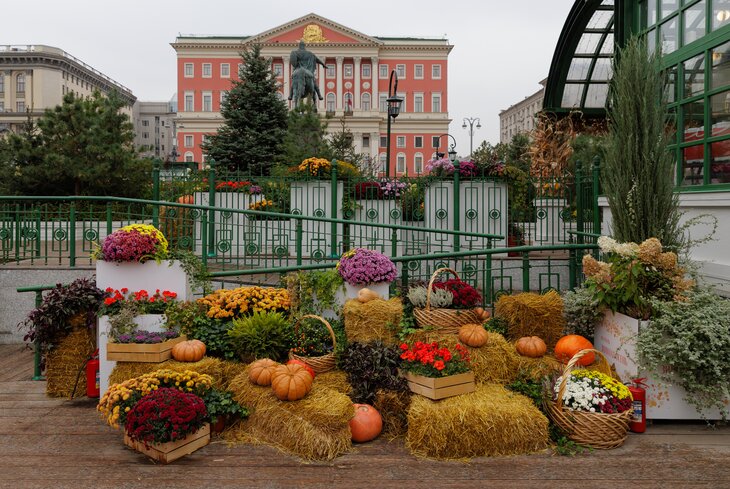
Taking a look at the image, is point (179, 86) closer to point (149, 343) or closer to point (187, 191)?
point (187, 191)

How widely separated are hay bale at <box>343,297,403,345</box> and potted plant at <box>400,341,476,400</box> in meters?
0.56

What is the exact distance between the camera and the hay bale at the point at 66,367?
573 centimetres

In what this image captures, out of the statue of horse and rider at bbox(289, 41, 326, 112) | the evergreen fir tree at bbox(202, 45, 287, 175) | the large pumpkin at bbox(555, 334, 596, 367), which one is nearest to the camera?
the large pumpkin at bbox(555, 334, 596, 367)

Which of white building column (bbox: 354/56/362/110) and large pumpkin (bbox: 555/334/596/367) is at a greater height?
white building column (bbox: 354/56/362/110)

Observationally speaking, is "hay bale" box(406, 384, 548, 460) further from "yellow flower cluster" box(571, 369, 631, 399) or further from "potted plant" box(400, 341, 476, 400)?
"yellow flower cluster" box(571, 369, 631, 399)

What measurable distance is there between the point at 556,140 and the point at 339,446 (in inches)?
416

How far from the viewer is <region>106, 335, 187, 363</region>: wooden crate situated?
5.22 meters

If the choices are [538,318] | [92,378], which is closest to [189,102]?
[92,378]

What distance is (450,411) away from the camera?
14.5ft

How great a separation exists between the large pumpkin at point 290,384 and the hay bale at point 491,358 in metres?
1.27

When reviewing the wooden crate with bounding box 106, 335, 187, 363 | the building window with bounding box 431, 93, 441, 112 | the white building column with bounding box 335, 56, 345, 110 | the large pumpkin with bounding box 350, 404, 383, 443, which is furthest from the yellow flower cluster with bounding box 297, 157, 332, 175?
the building window with bounding box 431, 93, 441, 112

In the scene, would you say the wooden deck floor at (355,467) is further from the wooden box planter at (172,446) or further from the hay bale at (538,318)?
the hay bale at (538,318)

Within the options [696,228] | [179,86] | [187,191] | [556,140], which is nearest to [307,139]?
[187,191]

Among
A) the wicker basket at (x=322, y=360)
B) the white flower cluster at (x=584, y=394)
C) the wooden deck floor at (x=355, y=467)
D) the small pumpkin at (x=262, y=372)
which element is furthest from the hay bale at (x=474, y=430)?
the small pumpkin at (x=262, y=372)
